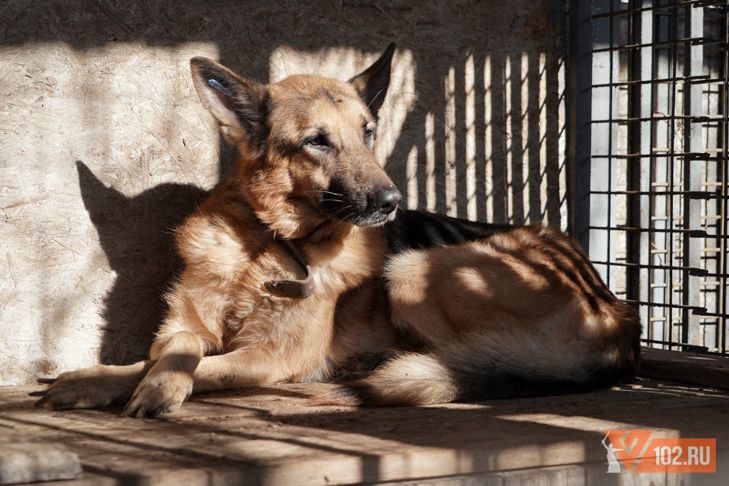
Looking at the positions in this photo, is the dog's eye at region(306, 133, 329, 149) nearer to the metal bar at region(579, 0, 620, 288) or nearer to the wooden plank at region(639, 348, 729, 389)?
the wooden plank at region(639, 348, 729, 389)

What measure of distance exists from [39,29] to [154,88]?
1.92 feet

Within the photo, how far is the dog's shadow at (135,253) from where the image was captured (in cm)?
414

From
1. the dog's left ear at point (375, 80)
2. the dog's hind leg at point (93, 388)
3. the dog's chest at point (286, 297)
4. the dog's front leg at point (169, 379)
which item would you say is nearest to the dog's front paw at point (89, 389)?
the dog's hind leg at point (93, 388)

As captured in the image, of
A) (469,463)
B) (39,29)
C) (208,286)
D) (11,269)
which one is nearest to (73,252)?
(11,269)

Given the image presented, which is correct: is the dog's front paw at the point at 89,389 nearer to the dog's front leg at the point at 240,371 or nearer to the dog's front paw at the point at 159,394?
the dog's front paw at the point at 159,394

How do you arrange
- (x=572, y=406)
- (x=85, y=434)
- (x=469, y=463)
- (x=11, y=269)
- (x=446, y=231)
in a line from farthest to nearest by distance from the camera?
(x=446, y=231)
(x=11, y=269)
(x=572, y=406)
(x=85, y=434)
(x=469, y=463)

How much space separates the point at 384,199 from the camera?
3.78 m

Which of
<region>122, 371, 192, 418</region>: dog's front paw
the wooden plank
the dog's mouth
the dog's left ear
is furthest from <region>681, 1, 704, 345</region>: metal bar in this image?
<region>122, 371, 192, 418</region>: dog's front paw

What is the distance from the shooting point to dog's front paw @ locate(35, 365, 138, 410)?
128 inches

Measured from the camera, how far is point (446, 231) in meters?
4.54

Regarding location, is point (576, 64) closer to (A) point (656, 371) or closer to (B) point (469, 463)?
(A) point (656, 371)

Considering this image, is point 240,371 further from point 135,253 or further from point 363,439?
point 363,439

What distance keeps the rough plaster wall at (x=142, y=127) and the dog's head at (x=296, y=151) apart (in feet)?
1.35

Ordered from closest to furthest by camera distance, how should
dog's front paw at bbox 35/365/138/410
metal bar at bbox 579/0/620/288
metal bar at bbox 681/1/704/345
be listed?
dog's front paw at bbox 35/365/138/410
metal bar at bbox 681/1/704/345
metal bar at bbox 579/0/620/288
